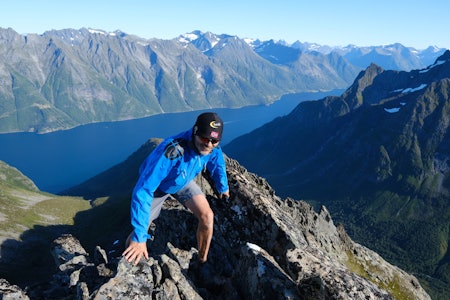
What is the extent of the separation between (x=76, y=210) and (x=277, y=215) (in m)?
144

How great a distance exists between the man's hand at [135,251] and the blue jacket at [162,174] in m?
0.29

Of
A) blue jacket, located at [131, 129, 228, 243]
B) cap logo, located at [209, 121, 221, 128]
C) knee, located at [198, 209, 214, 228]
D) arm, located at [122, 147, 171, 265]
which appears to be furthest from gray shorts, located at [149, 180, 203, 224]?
cap logo, located at [209, 121, 221, 128]

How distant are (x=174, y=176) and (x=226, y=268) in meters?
6.87

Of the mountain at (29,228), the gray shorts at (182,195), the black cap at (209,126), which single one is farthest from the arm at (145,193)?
the mountain at (29,228)

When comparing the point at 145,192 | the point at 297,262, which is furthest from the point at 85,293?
the point at 297,262

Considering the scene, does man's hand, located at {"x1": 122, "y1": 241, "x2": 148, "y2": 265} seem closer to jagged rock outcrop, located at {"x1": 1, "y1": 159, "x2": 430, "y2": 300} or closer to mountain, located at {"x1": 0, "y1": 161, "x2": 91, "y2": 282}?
jagged rock outcrop, located at {"x1": 1, "y1": 159, "x2": 430, "y2": 300}

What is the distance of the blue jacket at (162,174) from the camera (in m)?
11.6

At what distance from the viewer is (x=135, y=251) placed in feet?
40.9

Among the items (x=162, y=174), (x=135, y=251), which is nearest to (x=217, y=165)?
(x=162, y=174)

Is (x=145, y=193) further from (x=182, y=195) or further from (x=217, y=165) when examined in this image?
(x=217, y=165)

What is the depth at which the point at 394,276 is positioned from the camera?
131ft

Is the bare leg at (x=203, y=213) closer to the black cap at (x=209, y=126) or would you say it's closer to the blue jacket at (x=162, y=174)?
the blue jacket at (x=162, y=174)

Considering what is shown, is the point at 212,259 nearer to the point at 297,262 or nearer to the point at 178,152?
the point at 297,262

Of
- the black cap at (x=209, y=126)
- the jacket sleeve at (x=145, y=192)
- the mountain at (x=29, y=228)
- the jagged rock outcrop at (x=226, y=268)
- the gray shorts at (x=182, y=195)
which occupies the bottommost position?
the mountain at (x=29, y=228)
